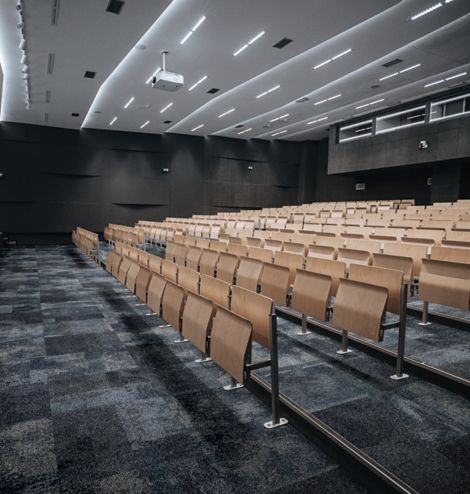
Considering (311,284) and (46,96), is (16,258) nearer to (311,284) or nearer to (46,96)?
(46,96)

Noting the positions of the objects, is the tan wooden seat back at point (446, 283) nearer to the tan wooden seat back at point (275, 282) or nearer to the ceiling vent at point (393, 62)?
Result: the tan wooden seat back at point (275, 282)

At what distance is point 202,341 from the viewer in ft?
6.14

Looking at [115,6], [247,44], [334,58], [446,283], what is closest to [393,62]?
[334,58]

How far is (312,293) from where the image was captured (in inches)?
88.9

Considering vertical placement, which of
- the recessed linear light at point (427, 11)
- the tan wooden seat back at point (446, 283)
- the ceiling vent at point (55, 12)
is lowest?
the tan wooden seat back at point (446, 283)

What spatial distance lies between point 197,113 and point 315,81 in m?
3.33

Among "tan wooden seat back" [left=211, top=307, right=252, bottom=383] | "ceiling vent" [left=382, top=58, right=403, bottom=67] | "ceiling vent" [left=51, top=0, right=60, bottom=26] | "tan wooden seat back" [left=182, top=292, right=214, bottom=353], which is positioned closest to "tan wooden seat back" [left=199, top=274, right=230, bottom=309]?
"tan wooden seat back" [left=182, top=292, right=214, bottom=353]

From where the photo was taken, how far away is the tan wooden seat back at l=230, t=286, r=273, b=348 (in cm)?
167

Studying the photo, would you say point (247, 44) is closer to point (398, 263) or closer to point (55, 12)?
point (55, 12)

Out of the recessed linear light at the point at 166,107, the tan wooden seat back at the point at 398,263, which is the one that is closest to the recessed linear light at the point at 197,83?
the recessed linear light at the point at 166,107

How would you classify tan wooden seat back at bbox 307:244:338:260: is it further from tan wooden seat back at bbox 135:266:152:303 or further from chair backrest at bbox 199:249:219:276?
tan wooden seat back at bbox 135:266:152:303

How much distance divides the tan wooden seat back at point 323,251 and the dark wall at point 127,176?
8633 millimetres

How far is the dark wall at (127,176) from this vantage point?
9836mm

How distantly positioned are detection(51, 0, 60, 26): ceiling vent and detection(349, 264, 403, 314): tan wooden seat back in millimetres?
4361
